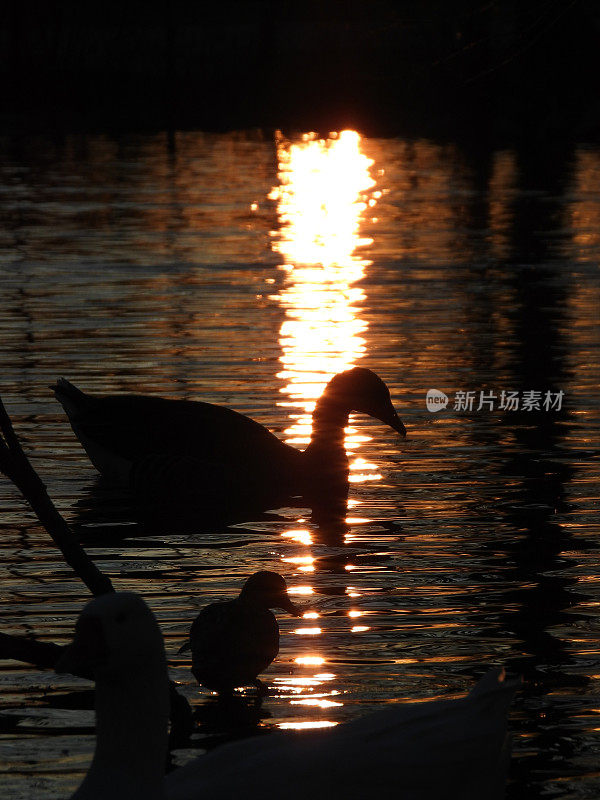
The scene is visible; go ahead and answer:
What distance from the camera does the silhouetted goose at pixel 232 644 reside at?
812 cm

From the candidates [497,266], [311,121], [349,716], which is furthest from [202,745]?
[311,121]

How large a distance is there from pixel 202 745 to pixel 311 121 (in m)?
50.3

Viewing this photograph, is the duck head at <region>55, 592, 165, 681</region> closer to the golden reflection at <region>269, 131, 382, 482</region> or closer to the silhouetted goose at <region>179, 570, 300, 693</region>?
the silhouetted goose at <region>179, 570, 300, 693</region>

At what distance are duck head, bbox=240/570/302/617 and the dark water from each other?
319 mm

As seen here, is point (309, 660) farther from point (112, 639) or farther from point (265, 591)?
point (112, 639)

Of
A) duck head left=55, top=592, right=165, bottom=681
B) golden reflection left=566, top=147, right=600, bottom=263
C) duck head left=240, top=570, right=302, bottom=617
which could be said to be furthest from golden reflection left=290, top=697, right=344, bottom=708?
golden reflection left=566, top=147, right=600, bottom=263

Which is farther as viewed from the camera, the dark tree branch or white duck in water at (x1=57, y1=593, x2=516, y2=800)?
the dark tree branch

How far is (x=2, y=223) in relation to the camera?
103 feet

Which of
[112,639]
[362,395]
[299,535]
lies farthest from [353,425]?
[112,639]

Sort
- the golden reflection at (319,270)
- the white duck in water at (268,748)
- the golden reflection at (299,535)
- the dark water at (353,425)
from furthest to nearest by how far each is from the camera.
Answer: the golden reflection at (319,270), the golden reflection at (299,535), the dark water at (353,425), the white duck in water at (268,748)

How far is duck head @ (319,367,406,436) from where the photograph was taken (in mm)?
13203

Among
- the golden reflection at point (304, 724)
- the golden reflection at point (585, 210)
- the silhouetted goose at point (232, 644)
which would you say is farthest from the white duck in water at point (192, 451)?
the golden reflection at point (585, 210)

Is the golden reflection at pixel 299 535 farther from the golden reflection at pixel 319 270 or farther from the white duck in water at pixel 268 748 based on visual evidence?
the white duck in water at pixel 268 748

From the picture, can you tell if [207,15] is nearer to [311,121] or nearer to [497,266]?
[311,121]
